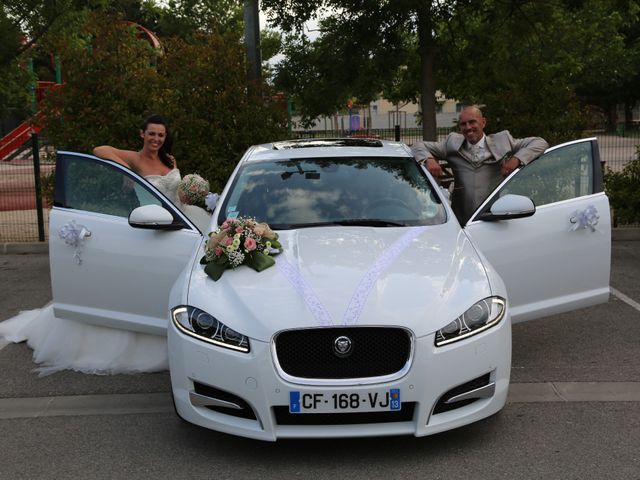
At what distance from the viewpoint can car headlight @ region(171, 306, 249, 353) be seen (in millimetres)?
4285

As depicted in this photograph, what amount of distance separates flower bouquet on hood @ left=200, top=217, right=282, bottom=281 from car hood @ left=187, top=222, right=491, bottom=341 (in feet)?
0.14

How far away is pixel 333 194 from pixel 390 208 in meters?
0.39

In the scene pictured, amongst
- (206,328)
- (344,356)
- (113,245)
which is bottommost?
(344,356)

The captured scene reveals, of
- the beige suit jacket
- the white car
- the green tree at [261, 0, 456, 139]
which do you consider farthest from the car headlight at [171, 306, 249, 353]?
the green tree at [261, 0, 456, 139]

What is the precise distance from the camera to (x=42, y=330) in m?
6.94

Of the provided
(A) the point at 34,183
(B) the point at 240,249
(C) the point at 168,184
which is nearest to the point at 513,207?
(B) the point at 240,249

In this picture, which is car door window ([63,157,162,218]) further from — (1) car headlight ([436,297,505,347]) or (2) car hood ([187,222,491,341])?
(1) car headlight ([436,297,505,347])

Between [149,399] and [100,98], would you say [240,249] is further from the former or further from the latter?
[100,98]

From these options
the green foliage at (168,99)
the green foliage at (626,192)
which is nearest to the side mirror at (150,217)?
the green foliage at (168,99)

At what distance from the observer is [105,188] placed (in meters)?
6.07

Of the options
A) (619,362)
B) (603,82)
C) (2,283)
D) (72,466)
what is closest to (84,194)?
(72,466)

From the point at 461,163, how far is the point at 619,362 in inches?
78.5

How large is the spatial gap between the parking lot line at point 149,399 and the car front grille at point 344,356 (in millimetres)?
1454

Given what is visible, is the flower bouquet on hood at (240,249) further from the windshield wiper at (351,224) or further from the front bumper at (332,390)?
the front bumper at (332,390)
